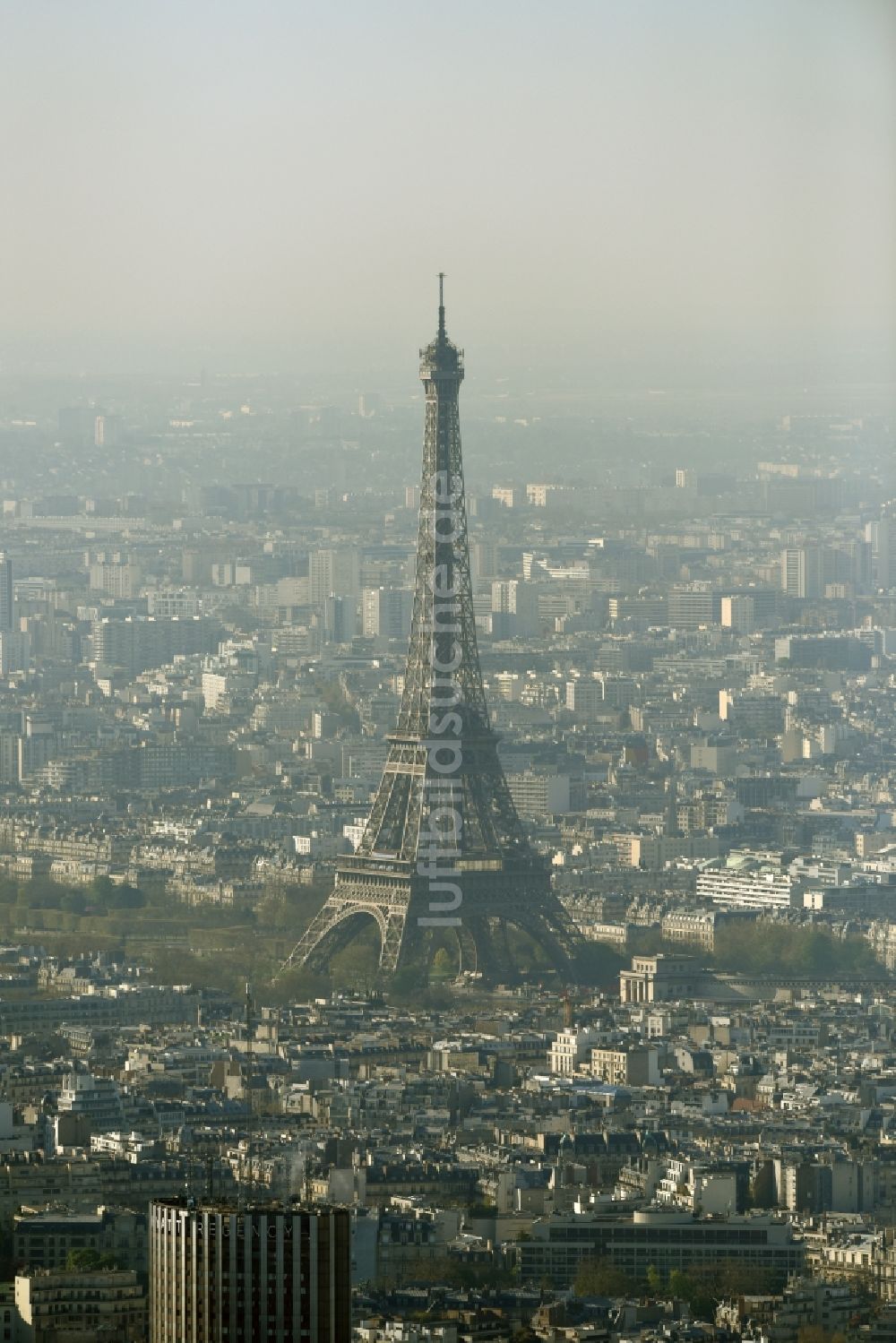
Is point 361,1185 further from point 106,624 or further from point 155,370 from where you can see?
point 106,624

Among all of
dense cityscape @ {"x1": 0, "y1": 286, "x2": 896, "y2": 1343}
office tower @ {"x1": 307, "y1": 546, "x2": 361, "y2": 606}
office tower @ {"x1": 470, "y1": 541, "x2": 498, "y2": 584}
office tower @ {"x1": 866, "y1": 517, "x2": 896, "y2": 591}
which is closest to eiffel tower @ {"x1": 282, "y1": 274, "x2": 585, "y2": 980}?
dense cityscape @ {"x1": 0, "y1": 286, "x2": 896, "y2": 1343}

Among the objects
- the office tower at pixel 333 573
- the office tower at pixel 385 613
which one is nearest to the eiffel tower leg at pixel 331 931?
the office tower at pixel 385 613

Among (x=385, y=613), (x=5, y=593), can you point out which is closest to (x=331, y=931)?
(x=385, y=613)

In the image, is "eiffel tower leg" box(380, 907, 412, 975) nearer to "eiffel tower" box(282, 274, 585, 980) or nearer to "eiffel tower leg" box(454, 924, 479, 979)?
"eiffel tower" box(282, 274, 585, 980)

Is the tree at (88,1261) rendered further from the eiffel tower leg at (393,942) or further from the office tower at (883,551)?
the office tower at (883,551)

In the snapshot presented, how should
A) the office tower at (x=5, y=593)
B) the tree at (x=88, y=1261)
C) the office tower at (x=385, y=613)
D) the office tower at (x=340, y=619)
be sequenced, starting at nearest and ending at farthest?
the tree at (x=88, y=1261) → the office tower at (x=385, y=613) → the office tower at (x=340, y=619) → the office tower at (x=5, y=593)

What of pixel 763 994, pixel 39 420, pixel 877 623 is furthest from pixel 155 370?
pixel 763 994

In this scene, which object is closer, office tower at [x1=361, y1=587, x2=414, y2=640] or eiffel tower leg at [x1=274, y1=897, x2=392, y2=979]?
eiffel tower leg at [x1=274, y1=897, x2=392, y2=979]
